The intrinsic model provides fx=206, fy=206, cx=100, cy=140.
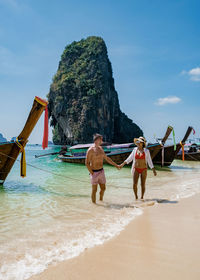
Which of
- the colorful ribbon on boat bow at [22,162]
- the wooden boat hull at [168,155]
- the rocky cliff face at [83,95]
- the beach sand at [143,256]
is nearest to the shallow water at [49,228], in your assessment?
the beach sand at [143,256]

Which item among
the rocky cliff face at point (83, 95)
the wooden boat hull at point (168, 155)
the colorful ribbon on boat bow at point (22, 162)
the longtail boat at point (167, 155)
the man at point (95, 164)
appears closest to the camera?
the man at point (95, 164)

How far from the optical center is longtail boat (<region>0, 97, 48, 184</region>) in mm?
6768

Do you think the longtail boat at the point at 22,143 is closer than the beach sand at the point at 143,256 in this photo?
No

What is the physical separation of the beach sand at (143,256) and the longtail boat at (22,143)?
4472mm

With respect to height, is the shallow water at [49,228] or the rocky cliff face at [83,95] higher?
the rocky cliff face at [83,95]

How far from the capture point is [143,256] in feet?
7.22

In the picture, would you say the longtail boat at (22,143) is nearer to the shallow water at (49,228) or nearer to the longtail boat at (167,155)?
Answer: the shallow water at (49,228)

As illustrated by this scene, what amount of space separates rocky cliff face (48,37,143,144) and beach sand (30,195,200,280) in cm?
6467

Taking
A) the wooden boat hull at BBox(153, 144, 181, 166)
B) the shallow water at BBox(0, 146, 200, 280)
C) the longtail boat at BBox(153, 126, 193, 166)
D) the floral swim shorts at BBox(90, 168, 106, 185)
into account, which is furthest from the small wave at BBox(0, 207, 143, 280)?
the wooden boat hull at BBox(153, 144, 181, 166)

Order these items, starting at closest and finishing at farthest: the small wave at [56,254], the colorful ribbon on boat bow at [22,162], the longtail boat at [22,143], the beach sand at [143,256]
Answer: the beach sand at [143,256] → the small wave at [56,254] → the longtail boat at [22,143] → the colorful ribbon on boat bow at [22,162]

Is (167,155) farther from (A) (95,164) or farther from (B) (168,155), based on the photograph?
(A) (95,164)

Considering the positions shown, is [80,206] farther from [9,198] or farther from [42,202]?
[9,198]

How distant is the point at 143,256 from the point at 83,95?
70072 millimetres

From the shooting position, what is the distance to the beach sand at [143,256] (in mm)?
1886
